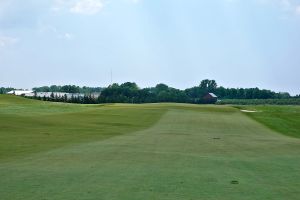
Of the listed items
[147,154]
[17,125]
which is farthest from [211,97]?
[147,154]

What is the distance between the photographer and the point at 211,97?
7830 inches

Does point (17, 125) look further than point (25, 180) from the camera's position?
Yes

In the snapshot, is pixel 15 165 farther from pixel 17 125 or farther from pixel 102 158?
pixel 17 125

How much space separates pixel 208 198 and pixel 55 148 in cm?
1227

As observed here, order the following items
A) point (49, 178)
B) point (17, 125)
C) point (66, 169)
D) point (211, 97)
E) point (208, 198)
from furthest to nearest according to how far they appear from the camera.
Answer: point (211, 97) < point (17, 125) < point (66, 169) < point (49, 178) < point (208, 198)

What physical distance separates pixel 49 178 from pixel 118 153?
6.89 meters

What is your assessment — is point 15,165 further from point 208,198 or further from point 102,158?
point 208,198

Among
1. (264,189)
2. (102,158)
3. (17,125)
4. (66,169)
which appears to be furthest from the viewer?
(17,125)

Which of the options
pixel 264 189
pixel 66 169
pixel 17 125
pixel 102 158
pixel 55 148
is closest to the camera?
pixel 264 189

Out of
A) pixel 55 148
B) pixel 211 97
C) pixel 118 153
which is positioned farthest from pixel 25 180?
pixel 211 97

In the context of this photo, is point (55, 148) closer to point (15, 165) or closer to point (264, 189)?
point (15, 165)

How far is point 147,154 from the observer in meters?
19.4

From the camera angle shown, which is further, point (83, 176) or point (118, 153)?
point (118, 153)

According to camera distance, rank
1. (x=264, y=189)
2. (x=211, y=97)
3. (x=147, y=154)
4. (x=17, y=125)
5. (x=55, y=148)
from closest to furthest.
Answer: (x=264, y=189)
(x=147, y=154)
(x=55, y=148)
(x=17, y=125)
(x=211, y=97)
